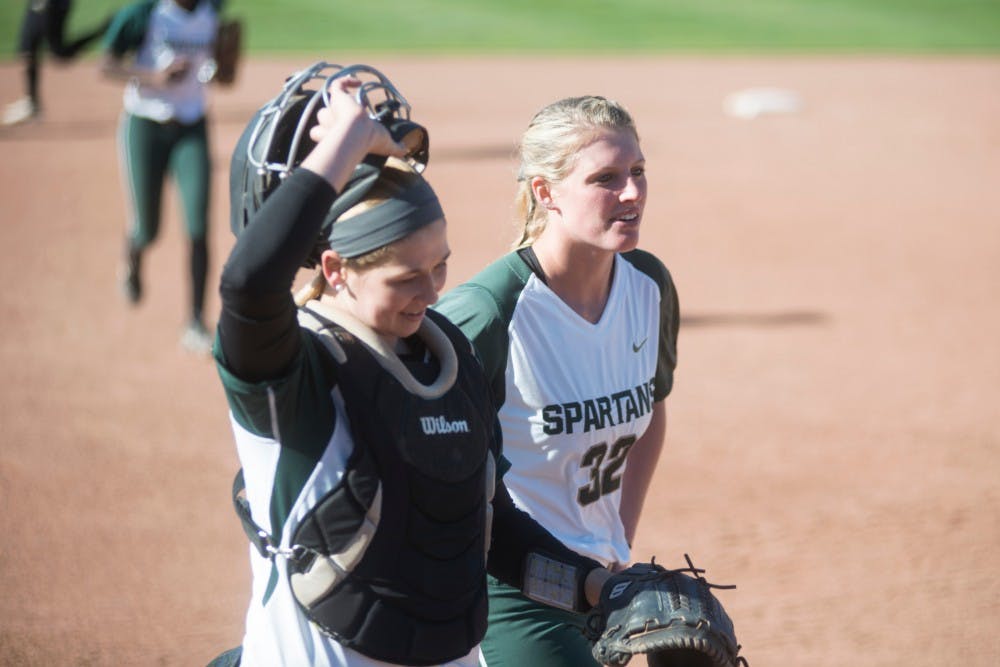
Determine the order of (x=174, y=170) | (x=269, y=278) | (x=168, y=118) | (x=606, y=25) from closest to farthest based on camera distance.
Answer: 1. (x=269, y=278)
2. (x=168, y=118)
3. (x=174, y=170)
4. (x=606, y=25)

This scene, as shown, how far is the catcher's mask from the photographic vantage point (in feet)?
8.11

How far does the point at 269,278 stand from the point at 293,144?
40 centimetres

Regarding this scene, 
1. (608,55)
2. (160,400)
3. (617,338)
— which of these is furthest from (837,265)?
(608,55)

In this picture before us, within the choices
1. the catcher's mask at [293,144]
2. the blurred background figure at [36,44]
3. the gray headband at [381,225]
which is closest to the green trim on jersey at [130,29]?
the blurred background figure at [36,44]

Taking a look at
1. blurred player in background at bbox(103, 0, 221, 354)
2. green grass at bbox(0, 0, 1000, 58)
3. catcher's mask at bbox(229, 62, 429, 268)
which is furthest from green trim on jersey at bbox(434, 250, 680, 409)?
green grass at bbox(0, 0, 1000, 58)

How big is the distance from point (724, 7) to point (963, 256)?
→ 21392 millimetres

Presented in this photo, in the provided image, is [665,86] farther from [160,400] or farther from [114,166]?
[160,400]

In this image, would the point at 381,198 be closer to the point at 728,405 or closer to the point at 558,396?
the point at 558,396

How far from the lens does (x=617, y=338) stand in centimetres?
372

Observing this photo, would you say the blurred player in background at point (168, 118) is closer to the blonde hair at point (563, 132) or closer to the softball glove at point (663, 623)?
the blonde hair at point (563, 132)

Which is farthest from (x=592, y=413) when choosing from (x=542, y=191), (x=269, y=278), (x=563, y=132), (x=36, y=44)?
(x=36, y=44)

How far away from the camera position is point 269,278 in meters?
2.15

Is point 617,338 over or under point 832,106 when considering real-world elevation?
over

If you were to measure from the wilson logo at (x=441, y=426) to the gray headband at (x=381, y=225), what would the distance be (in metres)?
0.35
